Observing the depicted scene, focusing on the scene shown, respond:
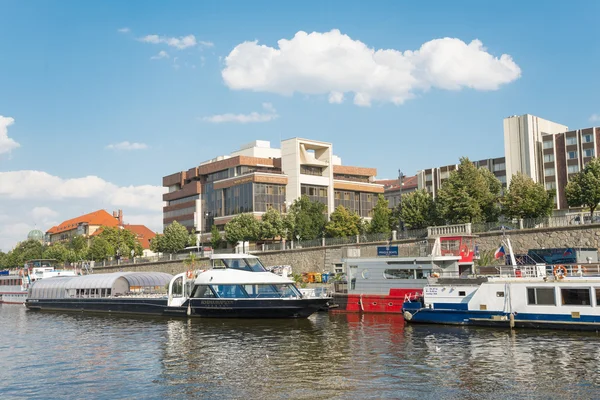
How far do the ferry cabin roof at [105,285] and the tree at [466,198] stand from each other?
31.7 m

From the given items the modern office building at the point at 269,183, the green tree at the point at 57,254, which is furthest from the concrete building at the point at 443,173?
the green tree at the point at 57,254

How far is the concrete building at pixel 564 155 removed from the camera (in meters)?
102

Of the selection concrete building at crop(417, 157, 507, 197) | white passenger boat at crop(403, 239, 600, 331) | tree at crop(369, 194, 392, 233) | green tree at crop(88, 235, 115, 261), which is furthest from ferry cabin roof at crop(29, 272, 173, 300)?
concrete building at crop(417, 157, 507, 197)

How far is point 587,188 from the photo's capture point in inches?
2581

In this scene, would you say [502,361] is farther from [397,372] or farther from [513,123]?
[513,123]

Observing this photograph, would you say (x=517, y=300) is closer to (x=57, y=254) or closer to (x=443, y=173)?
(x=443, y=173)

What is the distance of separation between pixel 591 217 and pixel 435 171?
73.1 meters

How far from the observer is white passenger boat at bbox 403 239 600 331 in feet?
112

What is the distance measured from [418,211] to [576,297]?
39.3 metres

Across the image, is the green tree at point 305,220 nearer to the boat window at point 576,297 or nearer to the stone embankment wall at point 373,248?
the stone embankment wall at point 373,248

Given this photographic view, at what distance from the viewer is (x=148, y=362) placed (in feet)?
95.3

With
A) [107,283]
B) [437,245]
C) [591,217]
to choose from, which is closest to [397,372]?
[437,245]

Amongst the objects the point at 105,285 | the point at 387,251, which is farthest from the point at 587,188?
the point at 105,285

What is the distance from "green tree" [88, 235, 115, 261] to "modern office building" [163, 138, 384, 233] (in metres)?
16.5
